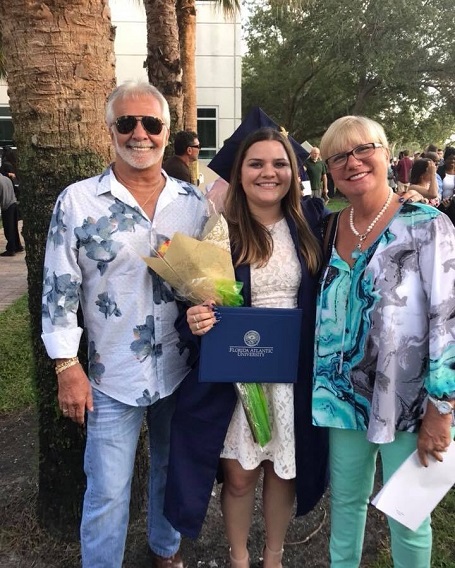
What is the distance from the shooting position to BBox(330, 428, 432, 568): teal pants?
6.77 feet

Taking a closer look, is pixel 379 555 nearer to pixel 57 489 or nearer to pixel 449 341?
pixel 449 341

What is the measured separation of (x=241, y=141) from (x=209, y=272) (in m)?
0.68

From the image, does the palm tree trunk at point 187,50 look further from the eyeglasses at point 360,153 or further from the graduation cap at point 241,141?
the eyeglasses at point 360,153

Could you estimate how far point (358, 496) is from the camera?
7.39 feet

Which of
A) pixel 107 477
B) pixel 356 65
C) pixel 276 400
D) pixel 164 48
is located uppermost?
pixel 356 65

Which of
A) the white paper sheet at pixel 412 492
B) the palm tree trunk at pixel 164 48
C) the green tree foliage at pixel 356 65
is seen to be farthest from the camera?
the green tree foliage at pixel 356 65

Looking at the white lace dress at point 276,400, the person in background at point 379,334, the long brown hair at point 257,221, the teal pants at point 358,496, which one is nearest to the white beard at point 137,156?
the long brown hair at point 257,221

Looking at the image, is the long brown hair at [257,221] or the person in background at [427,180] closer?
the long brown hair at [257,221]

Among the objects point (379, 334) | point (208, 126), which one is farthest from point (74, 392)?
point (208, 126)

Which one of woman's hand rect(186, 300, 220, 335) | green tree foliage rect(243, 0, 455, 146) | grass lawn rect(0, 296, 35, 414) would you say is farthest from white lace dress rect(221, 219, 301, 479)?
green tree foliage rect(243, 0, 455, 146)

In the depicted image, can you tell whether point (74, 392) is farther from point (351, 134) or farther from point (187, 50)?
point (187, 50)

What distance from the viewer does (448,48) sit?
22516 millimetres

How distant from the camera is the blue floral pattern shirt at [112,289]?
80.5 inches

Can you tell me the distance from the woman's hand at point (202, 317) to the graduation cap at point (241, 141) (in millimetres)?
713
